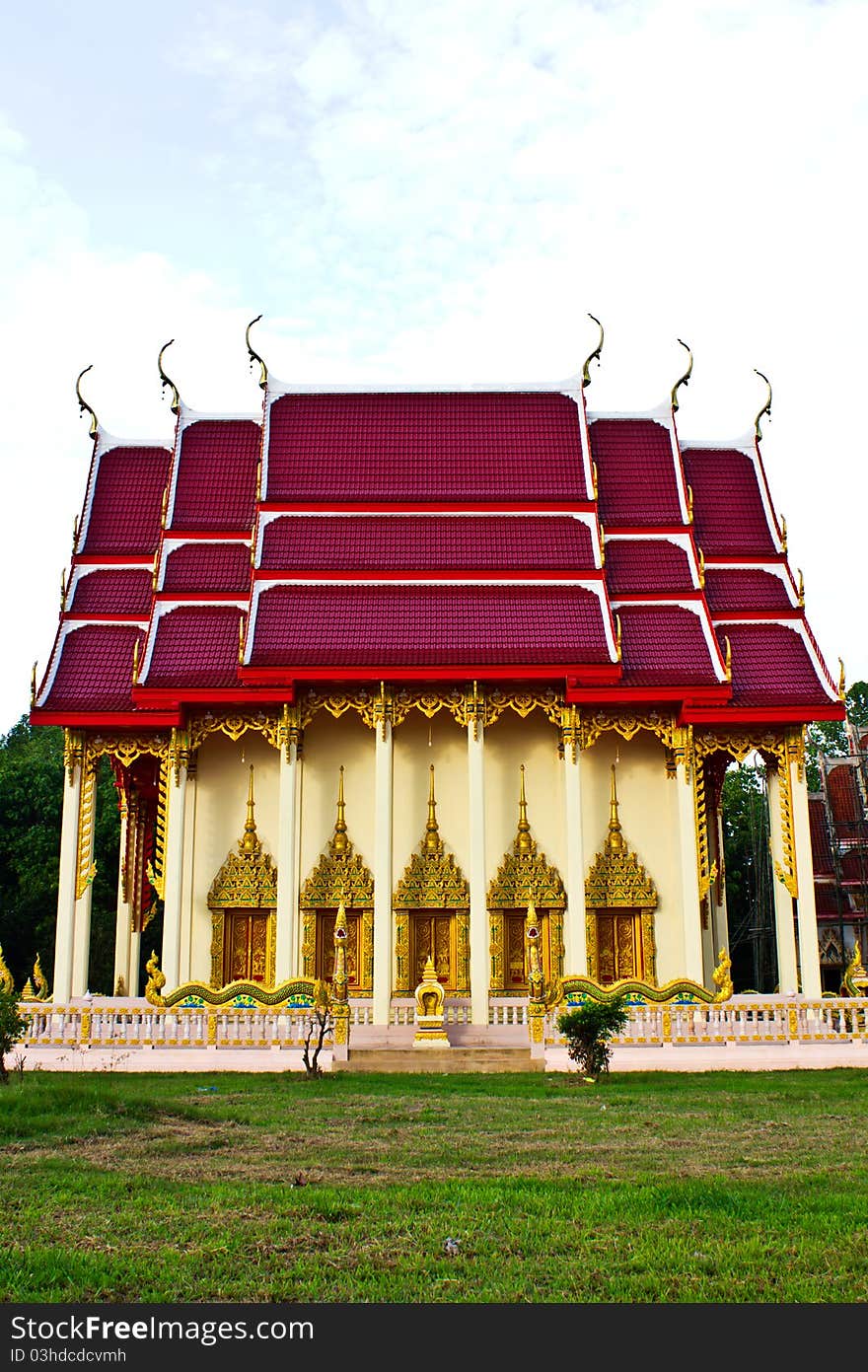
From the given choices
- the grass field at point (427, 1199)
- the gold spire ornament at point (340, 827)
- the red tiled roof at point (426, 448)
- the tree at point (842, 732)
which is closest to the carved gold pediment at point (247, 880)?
the gold spire ornament at point (340, 827)

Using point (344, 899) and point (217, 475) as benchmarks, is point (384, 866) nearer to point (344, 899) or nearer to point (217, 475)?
point (344, 899)

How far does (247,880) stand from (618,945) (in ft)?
19.9

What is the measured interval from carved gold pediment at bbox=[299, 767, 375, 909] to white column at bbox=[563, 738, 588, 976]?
3253 millimetres

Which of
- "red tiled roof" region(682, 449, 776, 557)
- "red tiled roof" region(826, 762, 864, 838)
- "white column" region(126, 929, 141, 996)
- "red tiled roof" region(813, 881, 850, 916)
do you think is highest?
"red tiled roof" region(682, 449, 776, 557)

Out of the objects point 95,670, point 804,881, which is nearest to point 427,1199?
point 804,881

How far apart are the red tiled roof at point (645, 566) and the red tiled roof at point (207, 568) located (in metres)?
6.16

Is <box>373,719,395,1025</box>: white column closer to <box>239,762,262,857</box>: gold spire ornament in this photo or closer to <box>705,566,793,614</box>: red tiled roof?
<box>239,762,262,857</box>: gold spire ornament

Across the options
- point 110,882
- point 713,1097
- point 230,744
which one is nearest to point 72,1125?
point 713,1097

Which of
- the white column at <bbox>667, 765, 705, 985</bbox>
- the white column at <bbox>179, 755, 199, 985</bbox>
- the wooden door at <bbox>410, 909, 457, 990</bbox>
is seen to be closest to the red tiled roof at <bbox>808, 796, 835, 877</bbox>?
the white column at <bbox>667, 765, 705, 985</bbox>

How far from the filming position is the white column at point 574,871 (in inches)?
739

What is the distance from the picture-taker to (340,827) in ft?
67.7

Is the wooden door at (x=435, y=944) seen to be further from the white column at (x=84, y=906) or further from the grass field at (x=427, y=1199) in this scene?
the grass field at (x=427, y=1199)

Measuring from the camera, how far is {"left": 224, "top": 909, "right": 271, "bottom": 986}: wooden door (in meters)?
20.2

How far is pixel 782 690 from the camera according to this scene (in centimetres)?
2003
